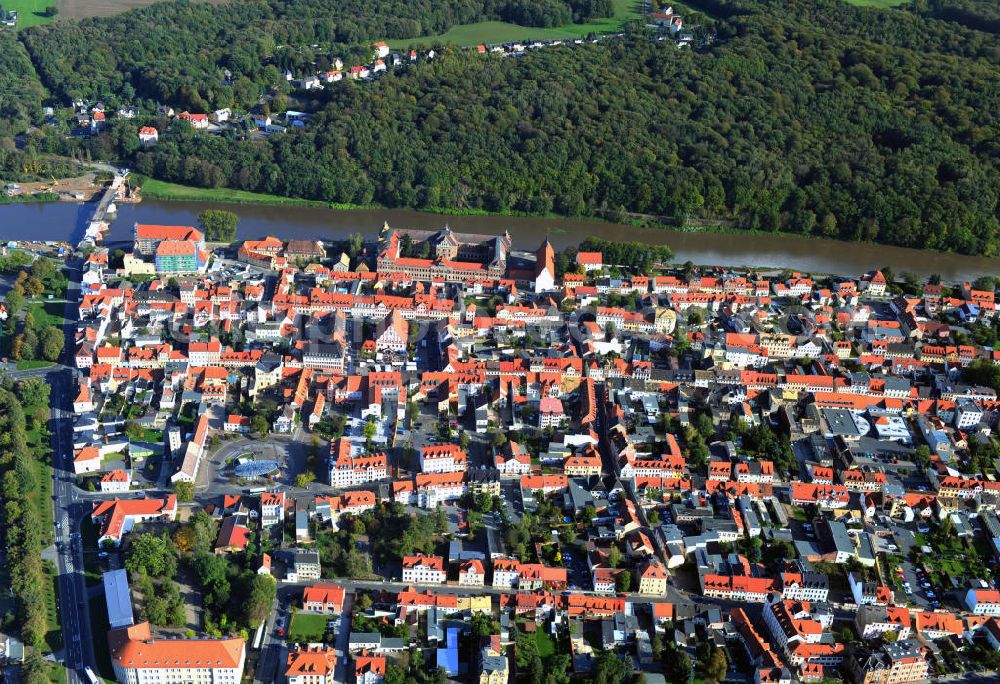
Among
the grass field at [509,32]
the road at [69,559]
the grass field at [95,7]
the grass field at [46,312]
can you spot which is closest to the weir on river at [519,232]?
the grass field at [46,312]

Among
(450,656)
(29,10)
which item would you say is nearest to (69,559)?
(450,656)

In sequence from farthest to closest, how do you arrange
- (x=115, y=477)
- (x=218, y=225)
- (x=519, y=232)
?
(x=519, y=232) < (x=218, y=225) < (x=115, y=477)

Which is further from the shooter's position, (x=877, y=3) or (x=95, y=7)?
(x=877, y=3)

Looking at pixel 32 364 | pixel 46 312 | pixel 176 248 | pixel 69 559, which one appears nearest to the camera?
pixel 69 559

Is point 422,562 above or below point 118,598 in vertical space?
above

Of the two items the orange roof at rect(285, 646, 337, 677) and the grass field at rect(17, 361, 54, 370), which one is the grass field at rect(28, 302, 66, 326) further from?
the orange roof at rect(285, 646, 337, 677)

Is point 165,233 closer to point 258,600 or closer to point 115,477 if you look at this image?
point 115,477

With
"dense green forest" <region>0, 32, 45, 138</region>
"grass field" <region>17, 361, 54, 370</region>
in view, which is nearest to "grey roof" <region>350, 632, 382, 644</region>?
"grass field" <region>17, 361, 54, 370</region>

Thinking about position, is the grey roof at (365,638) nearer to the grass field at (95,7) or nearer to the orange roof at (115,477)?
the orange roof at (115,477)
